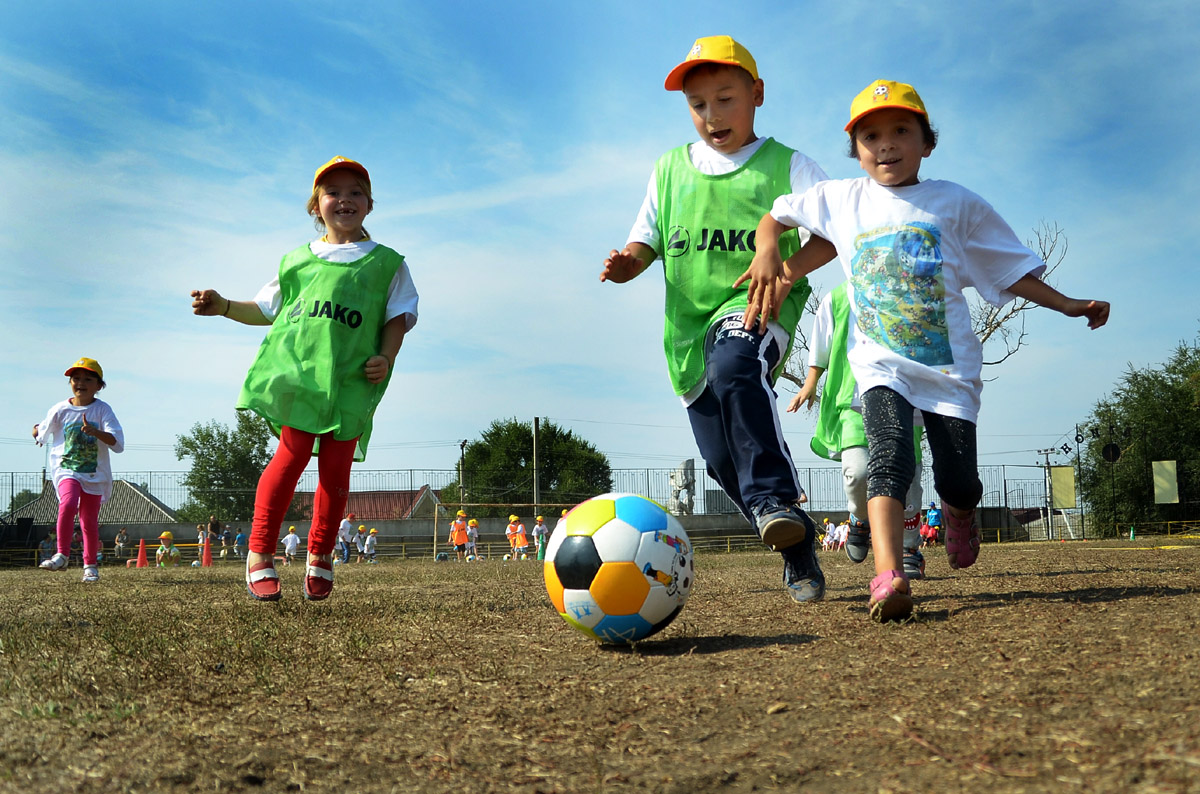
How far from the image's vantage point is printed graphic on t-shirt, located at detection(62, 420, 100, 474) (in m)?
9.59

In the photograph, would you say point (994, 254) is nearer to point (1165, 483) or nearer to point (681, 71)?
point (681, 71)

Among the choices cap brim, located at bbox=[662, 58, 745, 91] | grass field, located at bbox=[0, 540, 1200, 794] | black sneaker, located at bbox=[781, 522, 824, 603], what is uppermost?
cap brim, located at bbox=[662, 58, 745, 91]

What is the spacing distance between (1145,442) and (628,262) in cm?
4697

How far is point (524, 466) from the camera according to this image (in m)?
67.3

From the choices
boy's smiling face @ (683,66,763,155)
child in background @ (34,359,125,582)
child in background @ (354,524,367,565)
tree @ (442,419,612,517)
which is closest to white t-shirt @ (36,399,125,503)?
child in background @ (34,359,125,582)

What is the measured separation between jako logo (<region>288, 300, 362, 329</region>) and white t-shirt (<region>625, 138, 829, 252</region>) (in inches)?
67.7

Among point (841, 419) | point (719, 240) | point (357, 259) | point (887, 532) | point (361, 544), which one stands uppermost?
point (357, 259)

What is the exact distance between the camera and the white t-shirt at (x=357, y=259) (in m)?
5.58

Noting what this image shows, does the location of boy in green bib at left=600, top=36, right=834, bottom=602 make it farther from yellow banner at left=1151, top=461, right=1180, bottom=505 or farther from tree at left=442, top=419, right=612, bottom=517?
tree at left=442, top=419, right=612, bottom=517

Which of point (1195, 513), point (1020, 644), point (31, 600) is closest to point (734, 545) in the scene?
point (1195, 513)

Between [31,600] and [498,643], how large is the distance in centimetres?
459

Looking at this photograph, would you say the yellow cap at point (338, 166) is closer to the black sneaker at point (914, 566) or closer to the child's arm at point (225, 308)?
the child's arm at point (225, 308)

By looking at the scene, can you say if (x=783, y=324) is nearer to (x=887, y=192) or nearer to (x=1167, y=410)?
(x=887, y=192)

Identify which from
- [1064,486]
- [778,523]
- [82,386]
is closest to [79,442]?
[82,386]
